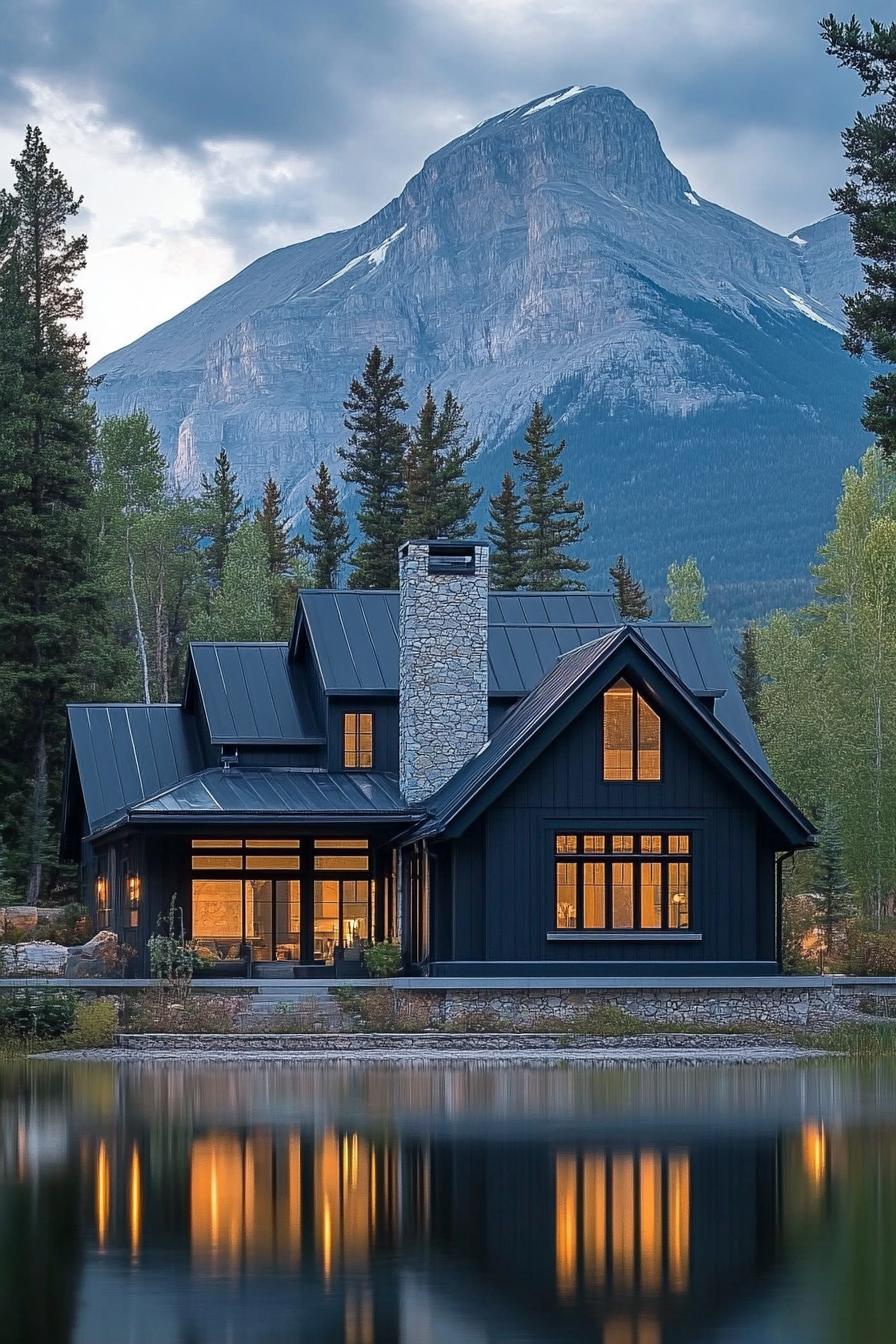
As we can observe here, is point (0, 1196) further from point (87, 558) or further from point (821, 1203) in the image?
point (87, 558)

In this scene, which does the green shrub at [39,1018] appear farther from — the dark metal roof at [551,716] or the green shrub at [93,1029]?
the dark metal roof at [551,716]

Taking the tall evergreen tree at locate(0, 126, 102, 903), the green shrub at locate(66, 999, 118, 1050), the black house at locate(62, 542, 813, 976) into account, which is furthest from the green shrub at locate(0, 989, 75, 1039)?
the tall evergreen tree at locate(0, 126, 102, 903)

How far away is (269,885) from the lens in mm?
37188

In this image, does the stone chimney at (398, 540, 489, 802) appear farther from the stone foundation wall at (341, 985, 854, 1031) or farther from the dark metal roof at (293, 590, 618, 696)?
the stone foundation wall at (341, 985, 854, 1031)

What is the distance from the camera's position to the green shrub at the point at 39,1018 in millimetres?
30031

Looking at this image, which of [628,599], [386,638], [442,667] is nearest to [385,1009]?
[442,667]

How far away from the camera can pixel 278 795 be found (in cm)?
3675

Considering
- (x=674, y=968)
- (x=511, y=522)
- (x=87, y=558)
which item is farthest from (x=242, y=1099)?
(x=511, y=522)

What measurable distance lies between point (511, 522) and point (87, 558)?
22069 mm

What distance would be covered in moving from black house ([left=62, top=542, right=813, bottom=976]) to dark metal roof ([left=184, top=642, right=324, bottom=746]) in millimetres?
60

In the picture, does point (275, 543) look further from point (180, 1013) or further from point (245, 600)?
point (180, 1013)

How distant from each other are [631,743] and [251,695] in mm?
10054

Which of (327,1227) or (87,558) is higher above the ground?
(87,558)

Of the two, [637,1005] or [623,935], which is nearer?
[637,1005]
